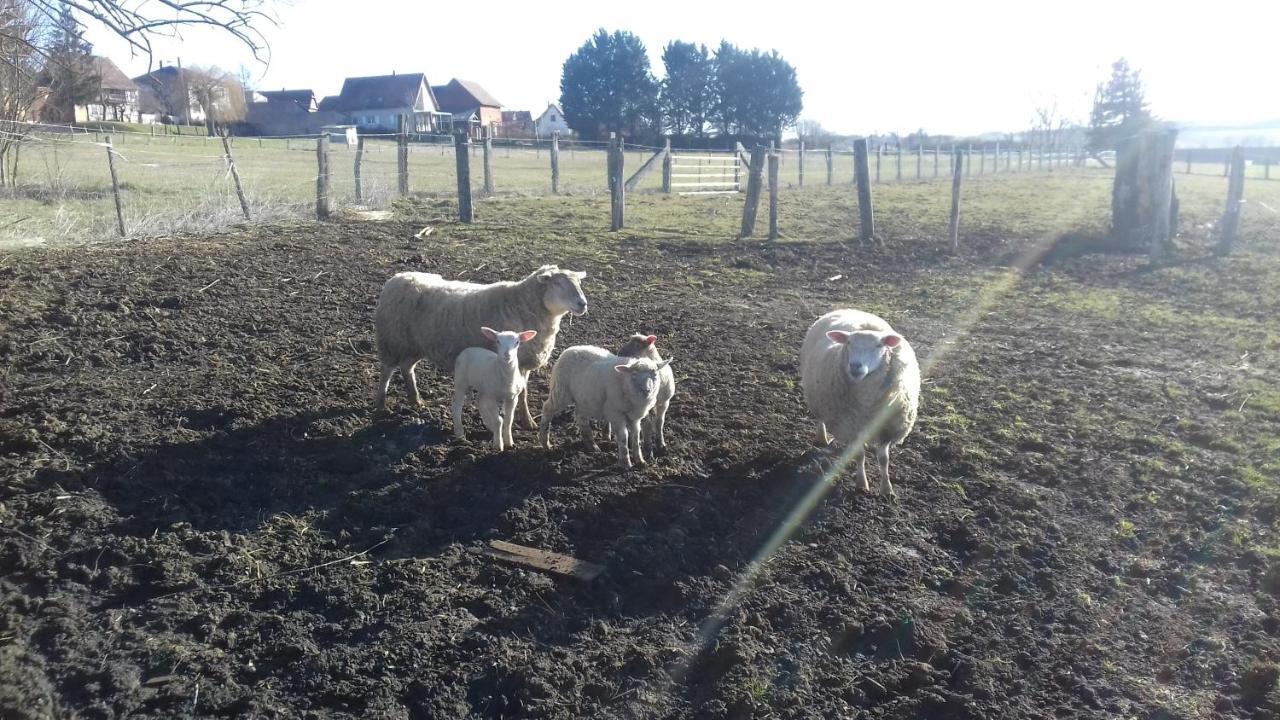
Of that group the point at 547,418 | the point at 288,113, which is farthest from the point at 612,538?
the point at 288,113

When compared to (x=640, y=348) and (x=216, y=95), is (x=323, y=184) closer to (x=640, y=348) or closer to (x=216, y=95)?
(x=640, y=348)

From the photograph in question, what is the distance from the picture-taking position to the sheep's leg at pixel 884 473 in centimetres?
589

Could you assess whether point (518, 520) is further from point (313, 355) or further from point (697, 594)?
point (313, 355)

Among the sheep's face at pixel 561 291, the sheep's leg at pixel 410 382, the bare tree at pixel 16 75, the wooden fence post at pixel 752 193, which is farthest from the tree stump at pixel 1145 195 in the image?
the bare tree at pixel 16 75

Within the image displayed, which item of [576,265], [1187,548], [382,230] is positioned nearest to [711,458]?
[1187,548]

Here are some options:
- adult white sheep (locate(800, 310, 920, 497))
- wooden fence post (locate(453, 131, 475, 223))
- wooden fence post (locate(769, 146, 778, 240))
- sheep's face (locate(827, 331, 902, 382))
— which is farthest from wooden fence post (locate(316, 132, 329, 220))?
sheep's face (locate(827, 331, 902, 382))

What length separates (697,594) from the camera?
4621mm

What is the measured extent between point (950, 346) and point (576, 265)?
559cm

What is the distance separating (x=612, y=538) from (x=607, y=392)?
1397 millimetres

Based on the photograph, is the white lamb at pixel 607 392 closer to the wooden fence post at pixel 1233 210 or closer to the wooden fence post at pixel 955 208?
the wooden fence post at pixel 955 208

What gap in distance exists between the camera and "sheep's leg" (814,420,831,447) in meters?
6.77

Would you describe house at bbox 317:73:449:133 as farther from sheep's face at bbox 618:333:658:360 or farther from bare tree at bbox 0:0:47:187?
sheep's face at bbox 618:333:658:360

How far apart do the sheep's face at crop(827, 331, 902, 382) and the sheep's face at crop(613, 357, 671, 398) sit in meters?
1.31

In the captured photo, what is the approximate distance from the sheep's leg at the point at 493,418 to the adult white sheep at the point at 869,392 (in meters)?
2.36
